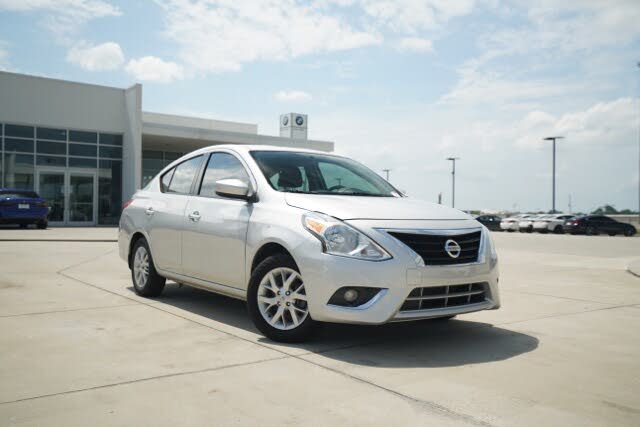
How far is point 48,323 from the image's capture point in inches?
212

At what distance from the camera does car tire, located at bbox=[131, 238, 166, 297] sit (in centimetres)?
682

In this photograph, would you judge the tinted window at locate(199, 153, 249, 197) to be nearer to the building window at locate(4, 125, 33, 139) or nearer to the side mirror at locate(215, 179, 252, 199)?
the side mirror at locate(215, 179, 252, 199)

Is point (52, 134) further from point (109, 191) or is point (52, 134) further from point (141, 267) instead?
point (141, 267)

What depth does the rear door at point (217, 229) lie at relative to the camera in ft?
17.5

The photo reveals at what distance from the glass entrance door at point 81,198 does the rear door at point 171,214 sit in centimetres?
2326

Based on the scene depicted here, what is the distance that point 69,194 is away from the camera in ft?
92.8

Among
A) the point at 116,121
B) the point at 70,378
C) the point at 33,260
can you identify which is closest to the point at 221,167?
the point at 70,378

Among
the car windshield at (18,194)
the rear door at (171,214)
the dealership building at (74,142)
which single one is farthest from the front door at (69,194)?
the rear door at (171,214)

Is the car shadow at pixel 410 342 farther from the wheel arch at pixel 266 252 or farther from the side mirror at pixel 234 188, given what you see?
the side mirror at pixel 234 188

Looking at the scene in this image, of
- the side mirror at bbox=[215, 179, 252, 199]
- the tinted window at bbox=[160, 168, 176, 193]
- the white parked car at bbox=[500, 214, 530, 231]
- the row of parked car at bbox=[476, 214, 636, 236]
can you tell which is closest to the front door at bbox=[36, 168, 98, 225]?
the row of parked car at bbox=[476, 214, 636, 236]

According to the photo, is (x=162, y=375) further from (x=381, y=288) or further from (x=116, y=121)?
(x=116, y=121)

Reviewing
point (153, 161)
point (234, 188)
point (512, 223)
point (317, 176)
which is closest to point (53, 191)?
point (153, 161)

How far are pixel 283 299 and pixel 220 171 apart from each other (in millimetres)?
1799

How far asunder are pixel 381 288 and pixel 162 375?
1.61 meters
